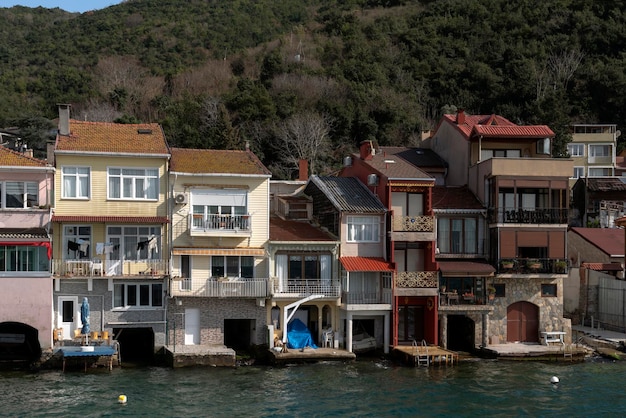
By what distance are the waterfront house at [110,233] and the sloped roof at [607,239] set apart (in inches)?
1098

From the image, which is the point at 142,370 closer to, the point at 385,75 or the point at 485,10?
the point at 385,75

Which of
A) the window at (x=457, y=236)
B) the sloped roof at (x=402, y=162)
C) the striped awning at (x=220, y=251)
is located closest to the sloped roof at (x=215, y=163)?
the striped awning at (x=220, y=251)

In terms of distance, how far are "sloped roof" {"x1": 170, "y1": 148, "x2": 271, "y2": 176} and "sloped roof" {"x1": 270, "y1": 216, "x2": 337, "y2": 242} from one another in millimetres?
3384

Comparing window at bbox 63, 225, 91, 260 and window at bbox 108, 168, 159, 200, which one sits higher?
window at bbox 108, 168, 159, 200

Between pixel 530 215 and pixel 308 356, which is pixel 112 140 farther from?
pixel 530 215

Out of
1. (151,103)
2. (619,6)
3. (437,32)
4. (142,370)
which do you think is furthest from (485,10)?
(142,370)

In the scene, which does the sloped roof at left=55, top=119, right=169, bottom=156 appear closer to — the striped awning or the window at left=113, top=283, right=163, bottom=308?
the striped awning

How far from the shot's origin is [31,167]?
131ft

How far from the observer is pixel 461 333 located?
47.2 metres

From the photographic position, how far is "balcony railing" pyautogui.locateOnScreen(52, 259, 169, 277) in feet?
132

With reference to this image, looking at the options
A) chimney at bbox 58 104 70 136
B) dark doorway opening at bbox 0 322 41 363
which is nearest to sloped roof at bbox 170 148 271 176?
chimney at bbox 58 104 70 136

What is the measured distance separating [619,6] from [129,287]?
266 ft

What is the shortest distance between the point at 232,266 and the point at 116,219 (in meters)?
6.46

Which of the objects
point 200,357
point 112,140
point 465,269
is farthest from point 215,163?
point 465,269
